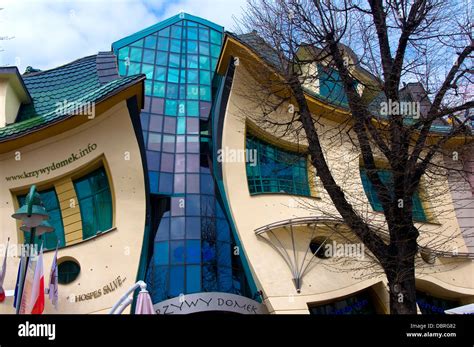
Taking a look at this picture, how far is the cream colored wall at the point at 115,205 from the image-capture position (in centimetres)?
1142

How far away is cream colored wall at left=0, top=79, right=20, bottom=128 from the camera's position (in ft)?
42.9

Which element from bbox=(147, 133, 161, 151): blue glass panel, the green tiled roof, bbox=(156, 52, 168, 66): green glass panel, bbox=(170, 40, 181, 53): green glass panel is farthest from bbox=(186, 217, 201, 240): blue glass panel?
bbox=(170, 40, 181, 53): green glass panel

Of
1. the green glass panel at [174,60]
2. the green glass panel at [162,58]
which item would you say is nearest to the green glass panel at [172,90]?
the green glass panel at [174,60]

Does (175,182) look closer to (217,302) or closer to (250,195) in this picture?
(250,195)

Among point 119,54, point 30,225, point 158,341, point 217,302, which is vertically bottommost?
point 217,302

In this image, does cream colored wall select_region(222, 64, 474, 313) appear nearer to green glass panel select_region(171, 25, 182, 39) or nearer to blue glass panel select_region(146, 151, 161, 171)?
blue glass panel select_region(146, 151, 161, 171)

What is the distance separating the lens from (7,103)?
13.3 metres

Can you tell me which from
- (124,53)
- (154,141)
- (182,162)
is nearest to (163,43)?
(124,53)

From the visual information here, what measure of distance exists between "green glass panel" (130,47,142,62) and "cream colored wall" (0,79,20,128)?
12.6 ft

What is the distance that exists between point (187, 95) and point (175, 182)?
298 centimetres

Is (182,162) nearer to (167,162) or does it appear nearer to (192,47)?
(167,162)

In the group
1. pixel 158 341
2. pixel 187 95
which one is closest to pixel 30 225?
pixel 158 341

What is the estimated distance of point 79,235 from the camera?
12172 mm

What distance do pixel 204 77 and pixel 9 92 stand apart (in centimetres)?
551
